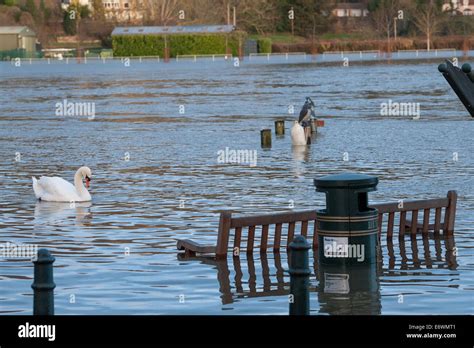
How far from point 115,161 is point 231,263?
540 inches

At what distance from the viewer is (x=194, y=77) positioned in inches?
2970

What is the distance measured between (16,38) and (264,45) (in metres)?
22.9

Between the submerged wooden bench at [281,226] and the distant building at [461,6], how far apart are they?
428 feet

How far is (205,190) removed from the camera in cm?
2200

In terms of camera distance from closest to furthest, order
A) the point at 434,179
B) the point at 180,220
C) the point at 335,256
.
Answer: the point at 335,256 → the point at 180,220 → the point at 434,179

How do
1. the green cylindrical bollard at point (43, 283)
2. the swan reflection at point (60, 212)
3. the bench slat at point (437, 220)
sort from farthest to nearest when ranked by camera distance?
the swan reflection at point (60, 212) < the bench slat at point (437, 220) < the green cylindrical bollard at point (43, 283)

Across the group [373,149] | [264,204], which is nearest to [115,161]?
[373,149]

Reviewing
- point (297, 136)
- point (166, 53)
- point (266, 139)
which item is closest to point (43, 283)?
point (297, 136)

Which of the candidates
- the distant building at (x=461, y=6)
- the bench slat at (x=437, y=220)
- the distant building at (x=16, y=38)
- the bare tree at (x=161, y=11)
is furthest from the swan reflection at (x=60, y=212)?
the distant building at (x=461, y=6)

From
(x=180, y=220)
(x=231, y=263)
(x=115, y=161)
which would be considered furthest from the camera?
(x=115, y=161)

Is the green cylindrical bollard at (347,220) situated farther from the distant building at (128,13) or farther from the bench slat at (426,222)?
the distant building at (128,13)

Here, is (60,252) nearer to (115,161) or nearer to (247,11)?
(115,161)

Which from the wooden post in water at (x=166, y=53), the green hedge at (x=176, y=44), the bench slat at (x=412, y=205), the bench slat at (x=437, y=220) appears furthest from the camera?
the green hedge at (x=176, y=44)

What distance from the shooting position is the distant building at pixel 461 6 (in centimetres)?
14588
